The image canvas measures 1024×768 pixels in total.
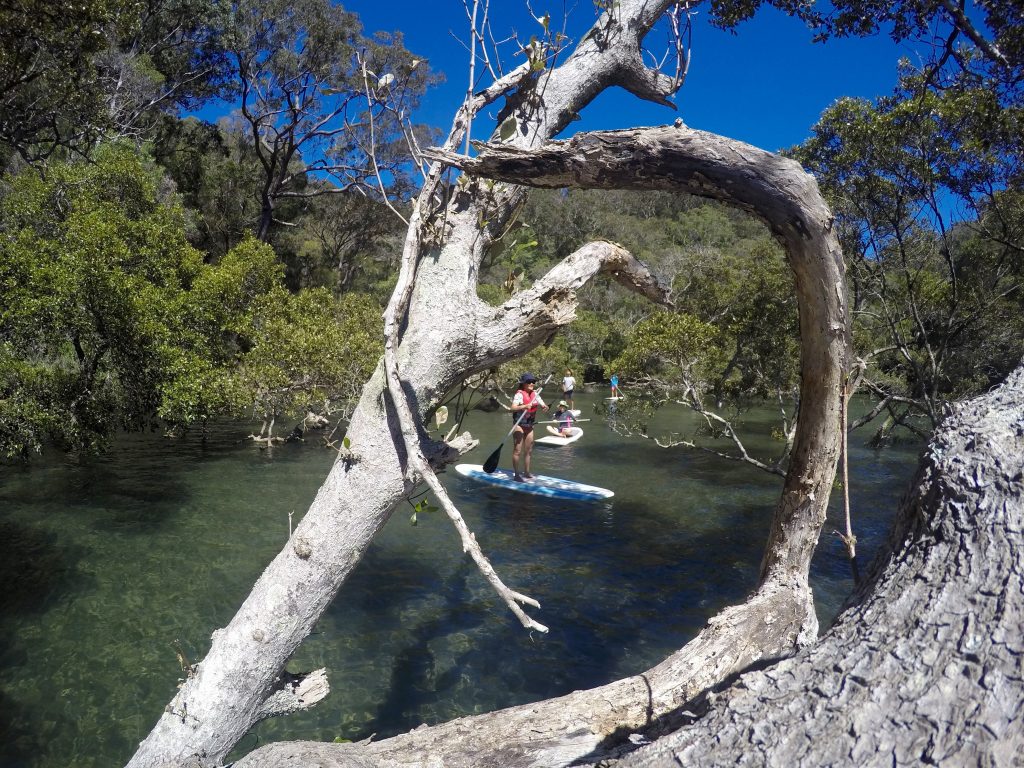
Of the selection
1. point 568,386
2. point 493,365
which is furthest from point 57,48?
point 568,386

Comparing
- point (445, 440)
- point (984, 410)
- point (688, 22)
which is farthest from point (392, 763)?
point (688, 22)

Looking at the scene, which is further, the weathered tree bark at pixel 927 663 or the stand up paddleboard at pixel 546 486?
the stand up paddleboard at pixel 546 486

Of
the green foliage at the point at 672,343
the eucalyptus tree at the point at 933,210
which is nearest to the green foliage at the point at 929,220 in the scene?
the eucalyptus tree at the point at 933,210

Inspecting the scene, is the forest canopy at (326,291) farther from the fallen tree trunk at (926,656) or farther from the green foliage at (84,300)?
the fallen tree trunk at (926,656)

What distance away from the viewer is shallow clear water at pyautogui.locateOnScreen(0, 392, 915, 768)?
17.6 ft

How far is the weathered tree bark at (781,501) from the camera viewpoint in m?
2.15

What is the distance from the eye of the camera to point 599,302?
33.9 m

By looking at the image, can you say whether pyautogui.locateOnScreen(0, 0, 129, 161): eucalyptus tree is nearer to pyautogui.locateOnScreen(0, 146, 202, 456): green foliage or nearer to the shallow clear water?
pyautogui.locateOnScreen(0, 146, 202, 456): green foliage

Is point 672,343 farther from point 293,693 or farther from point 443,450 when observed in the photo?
point 293,693

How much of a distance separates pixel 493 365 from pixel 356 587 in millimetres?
5563

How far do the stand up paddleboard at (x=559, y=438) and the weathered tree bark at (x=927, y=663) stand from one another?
54.0ft

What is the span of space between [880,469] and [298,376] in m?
13.3

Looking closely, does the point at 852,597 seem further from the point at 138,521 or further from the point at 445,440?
the point at 138,521

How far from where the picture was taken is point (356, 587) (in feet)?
25.5
